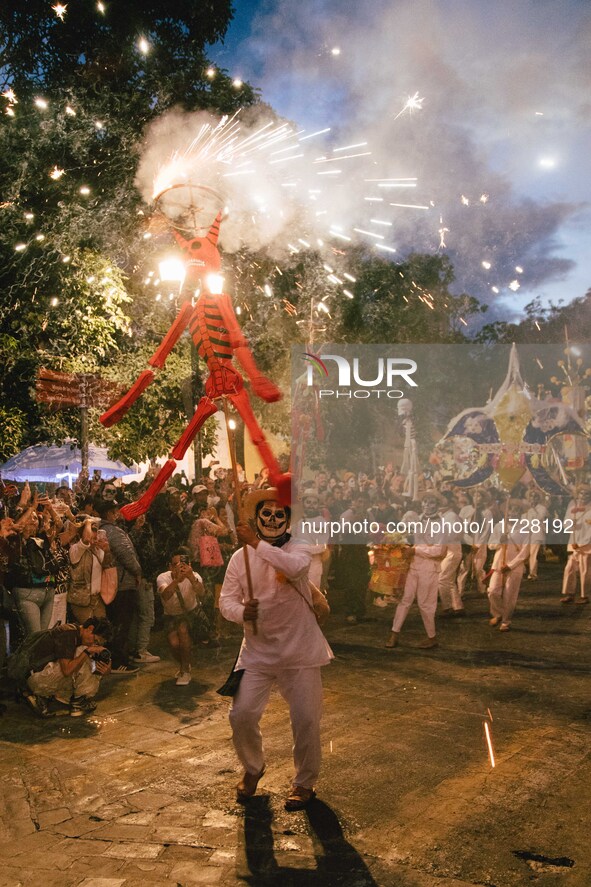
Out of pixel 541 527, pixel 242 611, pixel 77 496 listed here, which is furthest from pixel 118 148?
pixel 242 611

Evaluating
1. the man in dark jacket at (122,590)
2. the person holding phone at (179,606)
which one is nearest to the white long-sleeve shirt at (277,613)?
the person holding phone at (179,606)

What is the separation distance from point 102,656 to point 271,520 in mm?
2992

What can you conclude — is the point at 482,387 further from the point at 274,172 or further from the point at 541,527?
the point at 274,172

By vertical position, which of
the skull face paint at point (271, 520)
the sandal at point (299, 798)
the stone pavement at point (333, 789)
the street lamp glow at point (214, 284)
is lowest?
the stone pavement at point (333, 789)

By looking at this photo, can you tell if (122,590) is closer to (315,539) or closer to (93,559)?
(93,559)

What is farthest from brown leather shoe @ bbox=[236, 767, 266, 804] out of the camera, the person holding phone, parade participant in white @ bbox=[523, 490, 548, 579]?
parade participant in white @ bbox=[523, 490, 548, 579]

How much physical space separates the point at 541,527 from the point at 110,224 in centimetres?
862

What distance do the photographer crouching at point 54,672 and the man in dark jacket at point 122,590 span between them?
1367 mm

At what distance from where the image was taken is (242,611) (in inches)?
183

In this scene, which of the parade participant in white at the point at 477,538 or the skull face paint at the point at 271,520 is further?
the parade participant in white at the point at 477,538

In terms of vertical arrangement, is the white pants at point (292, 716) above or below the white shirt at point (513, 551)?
below

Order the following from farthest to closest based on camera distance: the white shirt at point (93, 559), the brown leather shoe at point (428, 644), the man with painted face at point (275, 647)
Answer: the brown leather shoe at point (428, 644) < the white shirt at point (93, 559) < the man with painted face at point (275, 647)

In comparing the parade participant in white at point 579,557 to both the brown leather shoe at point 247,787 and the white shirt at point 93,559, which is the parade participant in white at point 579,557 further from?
the brown leather shoe at point 247,787

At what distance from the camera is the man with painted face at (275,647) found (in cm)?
453
